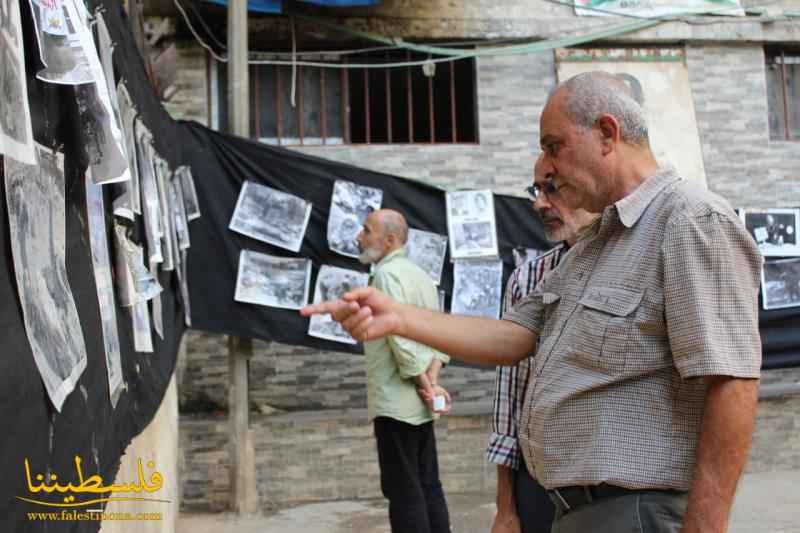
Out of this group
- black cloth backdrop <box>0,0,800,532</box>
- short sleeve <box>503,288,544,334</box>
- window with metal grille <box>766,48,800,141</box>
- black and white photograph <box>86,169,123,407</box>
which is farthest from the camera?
window with metal grille <box>766,48,800,141</box>

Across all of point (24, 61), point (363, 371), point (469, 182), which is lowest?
point (363, 371)

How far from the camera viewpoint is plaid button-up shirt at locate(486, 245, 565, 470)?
2.76 meters

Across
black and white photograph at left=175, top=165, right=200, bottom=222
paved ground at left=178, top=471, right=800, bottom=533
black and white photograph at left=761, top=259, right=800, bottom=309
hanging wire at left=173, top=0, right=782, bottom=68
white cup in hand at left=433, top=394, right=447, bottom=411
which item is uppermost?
hanging wire at left=173, top=0, right=782, bottom=68

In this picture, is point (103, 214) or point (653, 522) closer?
point (653, 522)

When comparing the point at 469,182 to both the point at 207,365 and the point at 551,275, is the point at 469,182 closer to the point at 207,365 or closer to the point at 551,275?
the point at 207,365

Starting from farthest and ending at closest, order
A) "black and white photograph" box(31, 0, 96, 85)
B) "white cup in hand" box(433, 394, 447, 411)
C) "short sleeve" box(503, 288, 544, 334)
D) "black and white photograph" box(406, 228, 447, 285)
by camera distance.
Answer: "black and white photograph" box(406, 228, 447, 285), "white cup in hand" box(433, 394, 447, 411), "short sleeve" box(503, 288, 544, 334), "black and white photograph" box(31, 0, 96, 85)

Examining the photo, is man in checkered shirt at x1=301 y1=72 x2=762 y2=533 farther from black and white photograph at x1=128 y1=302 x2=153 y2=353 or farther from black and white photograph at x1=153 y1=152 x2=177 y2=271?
black and white photograph at x1=153 y1=152 x2=177 y2=271

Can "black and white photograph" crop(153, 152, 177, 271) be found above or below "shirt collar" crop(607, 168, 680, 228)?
above

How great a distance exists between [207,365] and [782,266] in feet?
15.6

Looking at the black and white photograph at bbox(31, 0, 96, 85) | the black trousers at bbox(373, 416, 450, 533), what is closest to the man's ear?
the black and white photograph at bbox(31, 0, 96, 85)

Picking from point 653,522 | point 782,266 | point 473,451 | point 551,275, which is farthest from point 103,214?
point 782,266

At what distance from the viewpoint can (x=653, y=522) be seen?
1719 mm

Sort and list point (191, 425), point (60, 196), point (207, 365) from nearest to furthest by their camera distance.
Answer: point (60, 196), point (191, 425), point (207, 365)

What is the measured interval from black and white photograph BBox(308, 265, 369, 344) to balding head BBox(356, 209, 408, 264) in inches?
61.4
